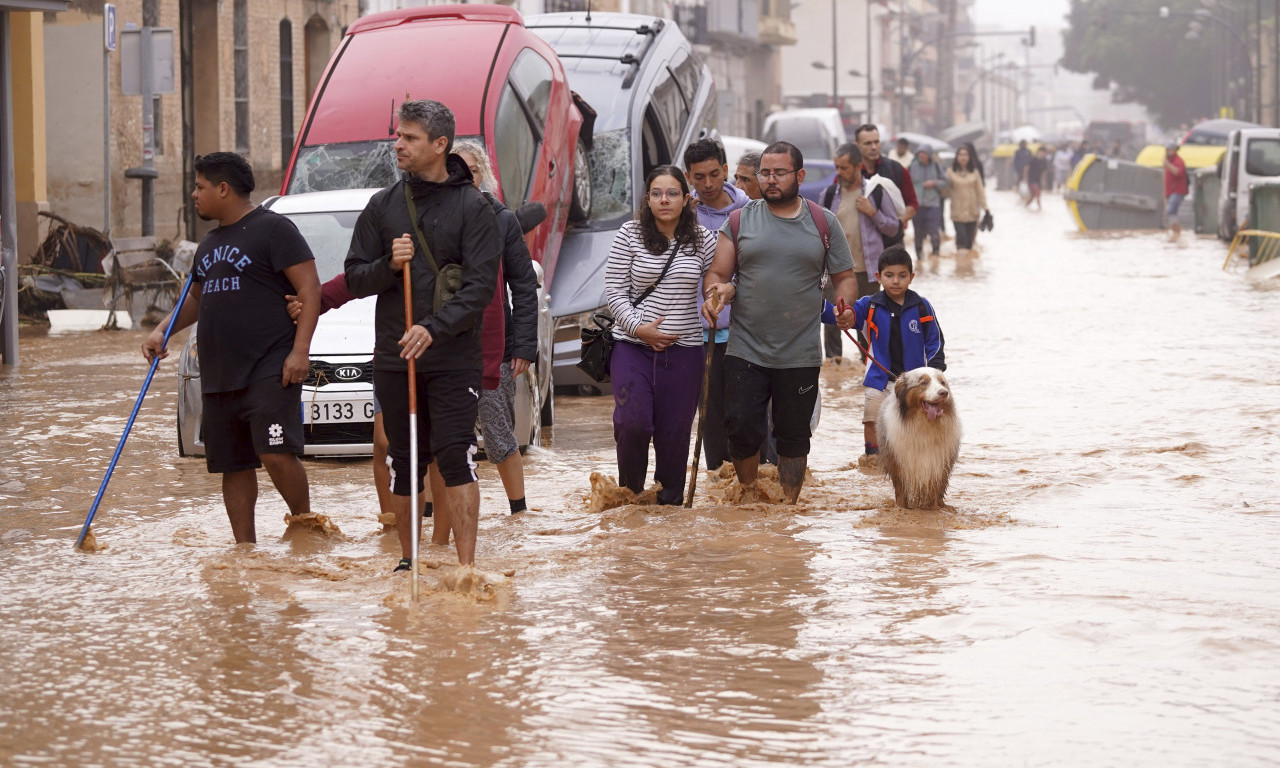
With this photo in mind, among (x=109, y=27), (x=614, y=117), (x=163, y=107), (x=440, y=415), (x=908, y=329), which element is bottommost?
(x=440, y=415)

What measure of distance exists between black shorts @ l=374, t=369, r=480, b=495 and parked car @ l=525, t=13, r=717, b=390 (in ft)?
20.4

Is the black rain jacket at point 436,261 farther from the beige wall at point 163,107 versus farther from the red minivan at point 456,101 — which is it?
the beige wall at point 163,107

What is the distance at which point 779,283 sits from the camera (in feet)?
27.1

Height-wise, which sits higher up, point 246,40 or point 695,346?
point 246,40

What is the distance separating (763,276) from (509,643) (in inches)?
104

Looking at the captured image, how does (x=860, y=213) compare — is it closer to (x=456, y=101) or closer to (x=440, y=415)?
(x=456, y=101)

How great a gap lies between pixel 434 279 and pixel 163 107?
67.0 feet

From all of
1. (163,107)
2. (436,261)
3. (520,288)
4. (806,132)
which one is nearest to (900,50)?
(806,132)

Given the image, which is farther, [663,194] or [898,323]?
Answer: [898,323]

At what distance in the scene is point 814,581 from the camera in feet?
23.5

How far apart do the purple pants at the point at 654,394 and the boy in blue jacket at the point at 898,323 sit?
4.90ft

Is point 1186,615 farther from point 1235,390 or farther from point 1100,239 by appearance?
point 1100,239

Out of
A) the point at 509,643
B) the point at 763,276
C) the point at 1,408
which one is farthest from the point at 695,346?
the point at 1,408

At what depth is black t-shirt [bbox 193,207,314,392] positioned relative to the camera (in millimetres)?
7387
